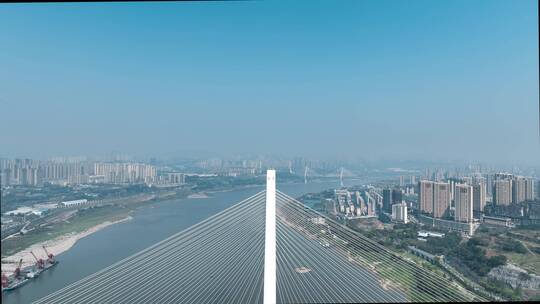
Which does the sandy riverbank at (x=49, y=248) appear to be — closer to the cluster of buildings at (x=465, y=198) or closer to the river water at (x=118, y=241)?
the river water at (x=118, y=241)

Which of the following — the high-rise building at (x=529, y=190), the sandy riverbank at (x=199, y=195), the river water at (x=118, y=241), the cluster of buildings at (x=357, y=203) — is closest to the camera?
the river water at (x=118, y=241)

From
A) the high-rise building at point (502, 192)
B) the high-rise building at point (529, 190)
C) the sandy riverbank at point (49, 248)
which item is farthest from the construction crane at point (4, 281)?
the high-rise building at point (529, 190)

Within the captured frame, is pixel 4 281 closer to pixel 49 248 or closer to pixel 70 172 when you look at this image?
pixel 49 248

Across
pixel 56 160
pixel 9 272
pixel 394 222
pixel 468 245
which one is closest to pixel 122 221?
pixel 56 160

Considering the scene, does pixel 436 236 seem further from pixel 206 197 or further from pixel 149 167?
pixel 149 167

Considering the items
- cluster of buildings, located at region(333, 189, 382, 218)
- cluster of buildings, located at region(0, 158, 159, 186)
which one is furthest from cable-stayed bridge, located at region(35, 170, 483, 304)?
cluster of buildings, located at region(333, 189, 382, 218)

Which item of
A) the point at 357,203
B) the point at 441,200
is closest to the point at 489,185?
the point at 441,200
